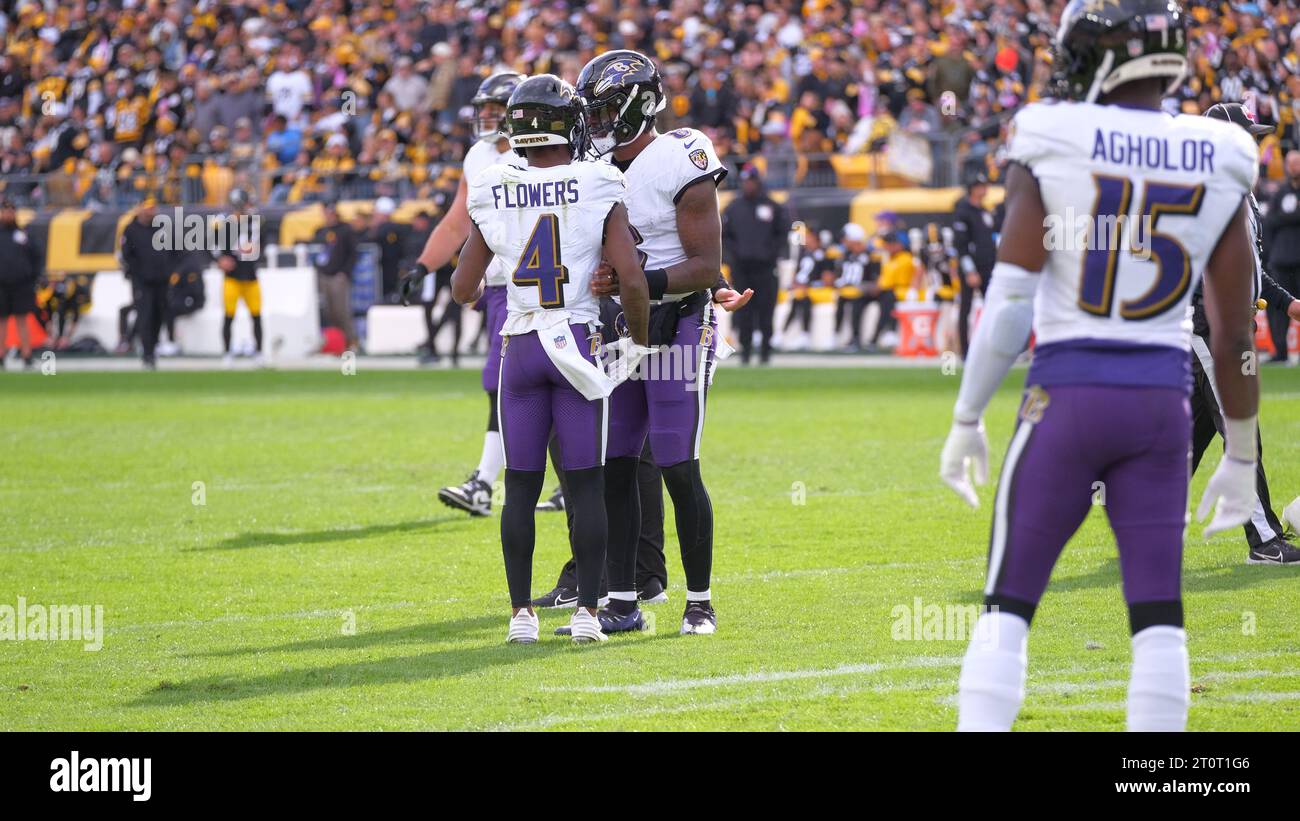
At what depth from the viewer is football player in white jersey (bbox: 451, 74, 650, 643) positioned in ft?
20.2

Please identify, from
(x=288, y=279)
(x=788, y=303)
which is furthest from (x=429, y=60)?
(x=788, y=303)

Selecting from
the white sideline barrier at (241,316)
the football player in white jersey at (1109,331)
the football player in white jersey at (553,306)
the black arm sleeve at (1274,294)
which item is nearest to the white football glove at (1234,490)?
the football player in white jersey at (1109,331)

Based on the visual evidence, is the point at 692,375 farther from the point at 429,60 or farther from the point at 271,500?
the point at 429,60

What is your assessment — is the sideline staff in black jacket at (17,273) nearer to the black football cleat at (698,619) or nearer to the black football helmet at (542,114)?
the black football helmet at (542,114)

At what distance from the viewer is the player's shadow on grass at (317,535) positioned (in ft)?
29.6

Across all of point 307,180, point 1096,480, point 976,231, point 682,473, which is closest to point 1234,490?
point 1096,480

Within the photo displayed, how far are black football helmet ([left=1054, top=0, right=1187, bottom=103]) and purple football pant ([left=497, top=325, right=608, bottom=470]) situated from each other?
2.52m

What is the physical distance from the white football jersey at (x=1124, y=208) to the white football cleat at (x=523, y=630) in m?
2.85

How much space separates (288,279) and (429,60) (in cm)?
636

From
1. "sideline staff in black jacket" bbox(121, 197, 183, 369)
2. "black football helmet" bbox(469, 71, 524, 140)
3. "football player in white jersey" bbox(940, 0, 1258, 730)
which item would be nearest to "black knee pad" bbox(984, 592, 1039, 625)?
"football player in white jersey" bbox(940, 0, 1258, 730)

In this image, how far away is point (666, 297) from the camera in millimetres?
6520

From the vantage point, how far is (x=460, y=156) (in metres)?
26.6
